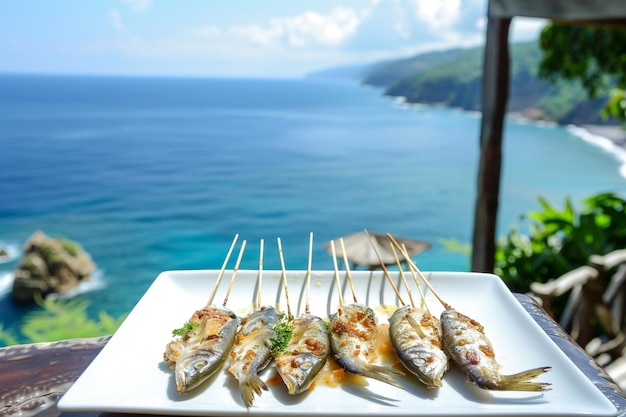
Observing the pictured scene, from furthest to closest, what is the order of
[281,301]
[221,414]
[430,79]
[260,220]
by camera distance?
[430,79] → [260,220] → [281,301] → [221,414]

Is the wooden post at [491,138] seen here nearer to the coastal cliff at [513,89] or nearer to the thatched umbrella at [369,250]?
the thatched umbrella at [369,250]

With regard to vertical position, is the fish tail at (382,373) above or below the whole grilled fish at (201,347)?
below

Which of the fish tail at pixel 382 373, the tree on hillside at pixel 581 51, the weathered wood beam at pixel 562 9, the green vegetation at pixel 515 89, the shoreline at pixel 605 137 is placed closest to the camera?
the fish tail at pixel 382 373

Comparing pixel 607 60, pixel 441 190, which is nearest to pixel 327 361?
pixel 607 60

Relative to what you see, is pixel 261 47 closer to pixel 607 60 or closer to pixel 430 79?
pixel 430 79

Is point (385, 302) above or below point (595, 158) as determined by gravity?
above

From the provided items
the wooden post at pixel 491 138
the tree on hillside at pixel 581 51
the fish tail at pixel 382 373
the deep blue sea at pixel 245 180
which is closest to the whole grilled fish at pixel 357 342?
the fish tail at pixel 382 373

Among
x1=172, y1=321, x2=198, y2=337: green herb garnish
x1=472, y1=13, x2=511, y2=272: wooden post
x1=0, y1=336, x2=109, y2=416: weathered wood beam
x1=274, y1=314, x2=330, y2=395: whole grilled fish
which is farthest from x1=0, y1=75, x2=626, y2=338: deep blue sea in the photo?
x1=274, y1=314, x2=330, y2=395: whole grilled fish
